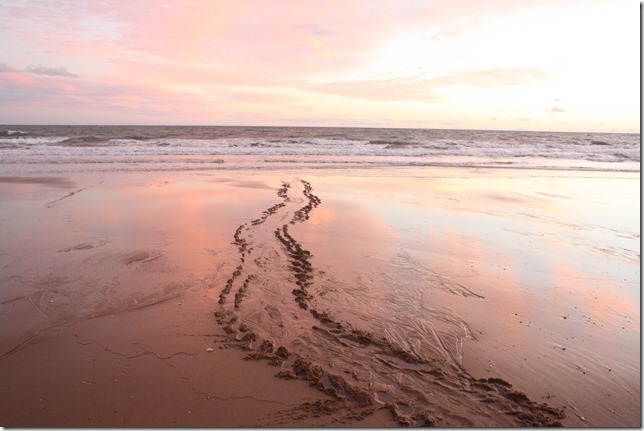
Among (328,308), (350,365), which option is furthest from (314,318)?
(350,365)

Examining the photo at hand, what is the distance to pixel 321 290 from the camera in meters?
5.44

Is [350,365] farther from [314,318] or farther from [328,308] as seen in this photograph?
[328,308]

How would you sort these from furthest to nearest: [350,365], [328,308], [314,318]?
[328,308] → [314,318] → [350,365]

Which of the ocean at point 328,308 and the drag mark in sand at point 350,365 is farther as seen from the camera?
the ocean at point 328,308

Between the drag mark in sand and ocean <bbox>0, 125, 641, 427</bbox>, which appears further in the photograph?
ocean <bbox>0, 125, 641, 427</bbox>

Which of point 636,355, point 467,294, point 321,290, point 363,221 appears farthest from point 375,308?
point 363,221

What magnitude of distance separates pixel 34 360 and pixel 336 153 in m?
26.6

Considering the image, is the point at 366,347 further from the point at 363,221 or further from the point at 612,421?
the point at 363,221

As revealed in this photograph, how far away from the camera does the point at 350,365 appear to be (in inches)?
148

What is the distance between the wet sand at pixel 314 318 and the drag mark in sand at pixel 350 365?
0.06 ft

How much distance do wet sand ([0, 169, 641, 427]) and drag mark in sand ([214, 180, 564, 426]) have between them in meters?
0.02

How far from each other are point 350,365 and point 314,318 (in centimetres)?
100

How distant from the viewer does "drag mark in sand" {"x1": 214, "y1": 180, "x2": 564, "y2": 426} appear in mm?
3191

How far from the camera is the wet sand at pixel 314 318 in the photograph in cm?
326
